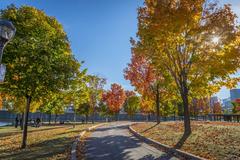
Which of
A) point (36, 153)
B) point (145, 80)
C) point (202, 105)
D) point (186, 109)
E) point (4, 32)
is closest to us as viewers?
point (4, 32)

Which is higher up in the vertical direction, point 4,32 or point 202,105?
point 202,105

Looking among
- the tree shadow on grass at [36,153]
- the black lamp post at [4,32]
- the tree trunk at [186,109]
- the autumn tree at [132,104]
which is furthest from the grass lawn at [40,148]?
the autumn tree at [132,104]

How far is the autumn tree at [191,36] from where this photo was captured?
15.6m

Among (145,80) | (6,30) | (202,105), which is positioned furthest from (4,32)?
(202,105)

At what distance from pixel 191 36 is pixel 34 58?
971 centimetres

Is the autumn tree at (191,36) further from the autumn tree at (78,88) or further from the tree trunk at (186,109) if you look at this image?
the autumn tree at (78,88)

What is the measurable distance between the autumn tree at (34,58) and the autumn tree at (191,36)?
5.69 metres

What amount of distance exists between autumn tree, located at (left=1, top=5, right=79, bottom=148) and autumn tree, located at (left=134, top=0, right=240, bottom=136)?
18.7ft

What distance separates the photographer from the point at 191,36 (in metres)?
16.3

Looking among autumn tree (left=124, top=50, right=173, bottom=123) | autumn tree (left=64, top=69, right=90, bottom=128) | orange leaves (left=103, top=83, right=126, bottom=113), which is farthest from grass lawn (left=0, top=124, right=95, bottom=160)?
orange leaves (left=103, top=83, right=126, bottom=113)

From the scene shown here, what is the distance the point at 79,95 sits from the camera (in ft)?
61.5

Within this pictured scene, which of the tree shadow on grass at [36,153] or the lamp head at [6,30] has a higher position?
the lamp head at [6,30]

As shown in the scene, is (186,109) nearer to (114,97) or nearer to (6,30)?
(6,30)

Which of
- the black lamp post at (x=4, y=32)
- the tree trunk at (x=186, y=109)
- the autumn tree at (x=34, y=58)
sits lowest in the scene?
the tree trunk at (x=186, y=109)
